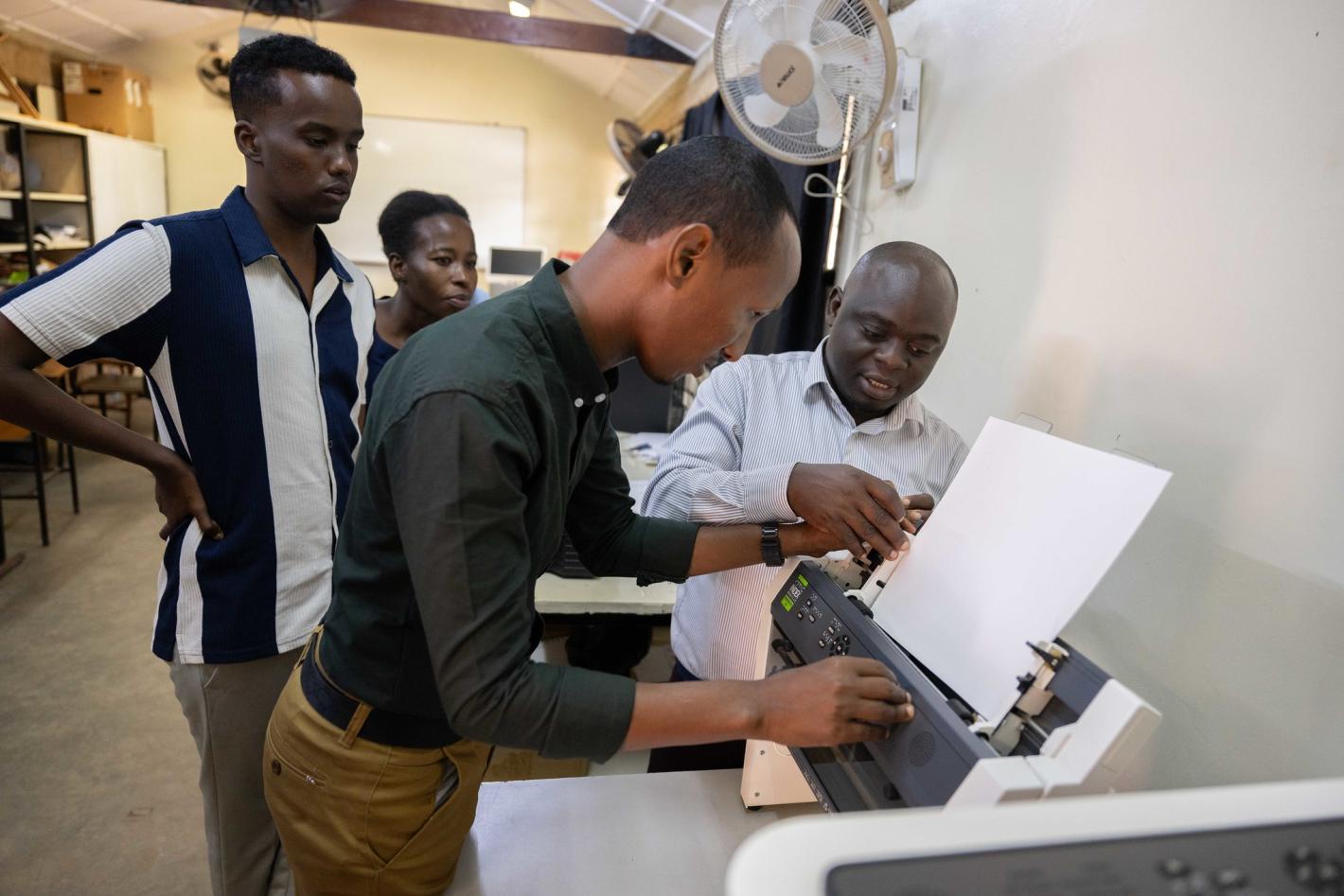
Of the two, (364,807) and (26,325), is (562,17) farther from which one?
(364,807)

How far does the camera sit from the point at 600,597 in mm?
1739

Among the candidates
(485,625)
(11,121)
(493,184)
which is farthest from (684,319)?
(493,184)

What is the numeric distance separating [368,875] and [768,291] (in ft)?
2.55

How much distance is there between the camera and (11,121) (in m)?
4.21

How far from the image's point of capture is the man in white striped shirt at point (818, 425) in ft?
3.97

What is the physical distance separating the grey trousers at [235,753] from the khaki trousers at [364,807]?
40 centimetres

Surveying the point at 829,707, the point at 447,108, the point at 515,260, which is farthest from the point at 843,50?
the point at 447,108

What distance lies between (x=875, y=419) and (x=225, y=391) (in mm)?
1027

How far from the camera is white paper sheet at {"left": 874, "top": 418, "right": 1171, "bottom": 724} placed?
0.72 m

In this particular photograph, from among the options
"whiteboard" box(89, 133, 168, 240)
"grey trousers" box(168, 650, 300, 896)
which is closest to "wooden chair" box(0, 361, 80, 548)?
"whiteboard" box(89, 133, 168, 240)

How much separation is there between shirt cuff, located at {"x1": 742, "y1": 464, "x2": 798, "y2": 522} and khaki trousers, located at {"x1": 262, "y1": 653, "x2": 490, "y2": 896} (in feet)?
1.56

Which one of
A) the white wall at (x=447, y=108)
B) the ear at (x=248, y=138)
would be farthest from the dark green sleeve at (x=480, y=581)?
the white wall at (x=447, y=108)

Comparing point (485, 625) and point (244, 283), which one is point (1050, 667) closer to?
point (485, 625)

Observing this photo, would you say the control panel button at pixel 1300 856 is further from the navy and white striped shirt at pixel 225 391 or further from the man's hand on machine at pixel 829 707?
the navy and white striped shirt at pixel 225 391
